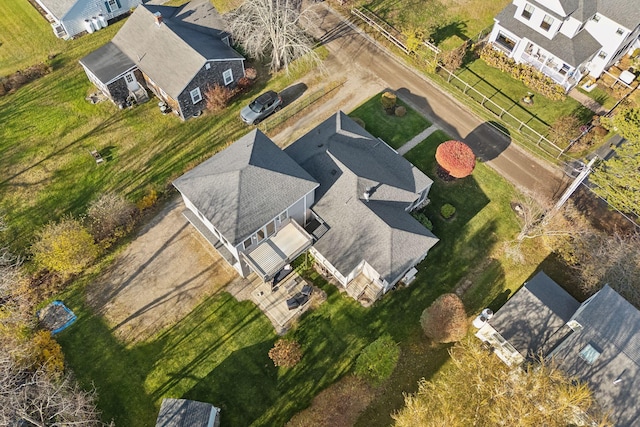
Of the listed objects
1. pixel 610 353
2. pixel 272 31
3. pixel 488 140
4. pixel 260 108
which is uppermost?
pixel 488 140

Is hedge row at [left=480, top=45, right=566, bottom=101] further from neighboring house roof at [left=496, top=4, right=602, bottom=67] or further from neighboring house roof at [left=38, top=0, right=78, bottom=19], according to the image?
neighboring house roof at [left=38, top=0, right=78, bottom=19]

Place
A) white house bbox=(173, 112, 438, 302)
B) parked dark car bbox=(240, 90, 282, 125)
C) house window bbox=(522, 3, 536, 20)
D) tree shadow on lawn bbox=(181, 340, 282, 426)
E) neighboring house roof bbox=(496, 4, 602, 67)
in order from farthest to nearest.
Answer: house window bbox=(522, 3, 536, 20) → neighboring house roof bbox=(496, 4, 602, 67) → parked dark car bbox=(240, 90, 282, 125) → white house bbox=(173, 112, 438, 302) → tree shadow on lawn bbox=(181, 340, 282, 426)

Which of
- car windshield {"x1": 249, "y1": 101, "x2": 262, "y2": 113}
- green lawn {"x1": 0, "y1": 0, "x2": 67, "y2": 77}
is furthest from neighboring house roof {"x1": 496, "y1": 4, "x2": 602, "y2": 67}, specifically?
green lawn {"x1": 0, "y1": 0, "x2": 67, "y2": 77}

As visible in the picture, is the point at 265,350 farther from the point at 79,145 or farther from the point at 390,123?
the point at 79,145

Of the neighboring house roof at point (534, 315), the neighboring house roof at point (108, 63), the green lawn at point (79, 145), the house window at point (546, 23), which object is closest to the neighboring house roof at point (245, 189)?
the green lawn at point (79, 145)

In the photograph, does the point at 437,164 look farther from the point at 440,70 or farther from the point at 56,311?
the point at 56,311

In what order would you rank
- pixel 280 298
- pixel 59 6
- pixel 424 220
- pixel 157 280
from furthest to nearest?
pixel 59 6
pixel 424 220
pixel 157 280
pixel 280 298

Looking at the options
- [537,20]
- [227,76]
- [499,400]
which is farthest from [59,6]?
[499,400]
